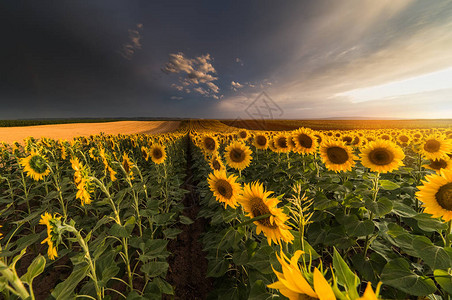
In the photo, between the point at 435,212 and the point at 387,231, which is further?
the point at 387,231

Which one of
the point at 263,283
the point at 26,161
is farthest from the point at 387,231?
the point at 26,161

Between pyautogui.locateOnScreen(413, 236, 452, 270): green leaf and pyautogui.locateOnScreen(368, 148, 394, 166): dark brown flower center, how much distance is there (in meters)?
1.34

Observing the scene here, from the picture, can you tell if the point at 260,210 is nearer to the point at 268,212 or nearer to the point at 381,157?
the point at 268,212

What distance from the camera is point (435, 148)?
131 inches

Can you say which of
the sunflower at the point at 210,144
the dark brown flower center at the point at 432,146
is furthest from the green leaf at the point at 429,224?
the sunflower at the point at 210,144

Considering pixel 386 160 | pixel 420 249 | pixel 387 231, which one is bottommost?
pixel 387 231

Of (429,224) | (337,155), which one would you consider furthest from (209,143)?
(429,224)

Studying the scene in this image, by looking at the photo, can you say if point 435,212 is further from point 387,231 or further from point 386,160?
point 386,160

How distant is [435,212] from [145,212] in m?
3.39

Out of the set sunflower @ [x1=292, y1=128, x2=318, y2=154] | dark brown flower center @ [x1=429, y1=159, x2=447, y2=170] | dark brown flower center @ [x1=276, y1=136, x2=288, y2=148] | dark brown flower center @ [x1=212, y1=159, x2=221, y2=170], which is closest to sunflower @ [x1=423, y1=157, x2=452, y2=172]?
dark brown flower center @ [x1=429, y1=159, x2=447, y2=170]

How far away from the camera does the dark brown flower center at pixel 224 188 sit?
2.38 meters

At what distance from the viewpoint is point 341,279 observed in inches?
32.2

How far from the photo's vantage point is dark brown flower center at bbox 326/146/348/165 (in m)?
3.13

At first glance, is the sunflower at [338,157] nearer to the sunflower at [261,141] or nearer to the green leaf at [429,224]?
the green leaf at [429,224]
